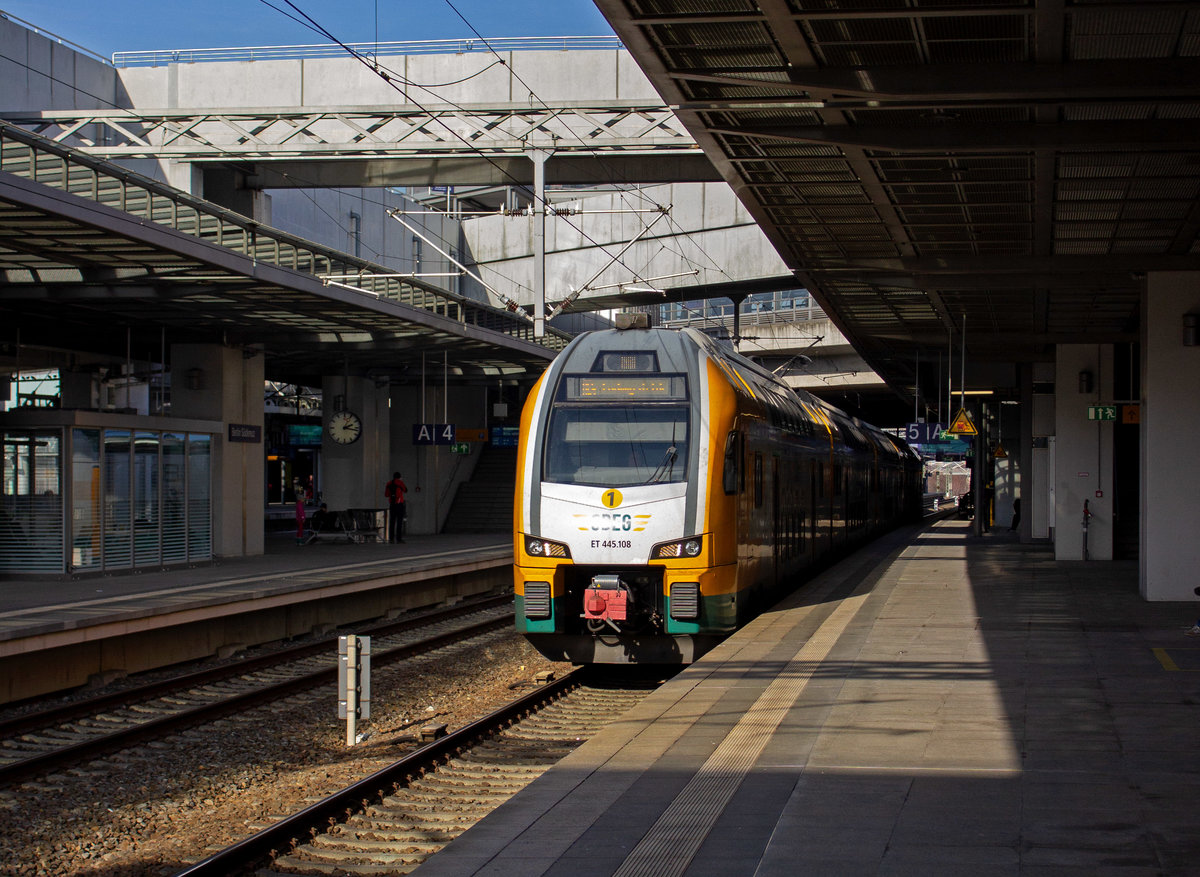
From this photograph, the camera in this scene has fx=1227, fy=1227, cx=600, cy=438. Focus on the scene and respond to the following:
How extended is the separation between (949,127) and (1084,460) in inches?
544

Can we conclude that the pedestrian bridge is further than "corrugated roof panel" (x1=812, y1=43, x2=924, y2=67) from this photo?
Yes

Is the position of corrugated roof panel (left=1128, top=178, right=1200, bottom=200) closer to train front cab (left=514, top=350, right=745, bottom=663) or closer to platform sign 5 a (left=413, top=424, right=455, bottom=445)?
train front cab (left=514, top=350, right=745, bottom=663)

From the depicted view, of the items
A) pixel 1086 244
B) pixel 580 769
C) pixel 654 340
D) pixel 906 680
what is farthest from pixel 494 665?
pixel 1086 244

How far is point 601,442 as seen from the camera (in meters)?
12.3

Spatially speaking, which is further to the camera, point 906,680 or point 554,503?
point 554,503

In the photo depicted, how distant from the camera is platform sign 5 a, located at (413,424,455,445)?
29234 millimetres

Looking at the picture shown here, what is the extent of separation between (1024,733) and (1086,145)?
529 centimetres

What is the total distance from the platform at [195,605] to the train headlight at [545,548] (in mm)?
4492

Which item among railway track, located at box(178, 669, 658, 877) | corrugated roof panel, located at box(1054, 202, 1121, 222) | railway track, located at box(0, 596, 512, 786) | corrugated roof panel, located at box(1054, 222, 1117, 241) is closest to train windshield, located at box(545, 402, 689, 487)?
railway track, located at box(178, 669, 658, 877)

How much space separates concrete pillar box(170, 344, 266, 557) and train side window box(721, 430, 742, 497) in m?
11.7

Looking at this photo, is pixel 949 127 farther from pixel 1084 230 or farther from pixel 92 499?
pixel 92 499

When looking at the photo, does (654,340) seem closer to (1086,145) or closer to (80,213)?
(1086,145)

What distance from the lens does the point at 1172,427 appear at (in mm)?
14922

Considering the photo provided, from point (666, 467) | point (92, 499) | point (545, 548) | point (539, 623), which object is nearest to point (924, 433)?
point (666, 467)
